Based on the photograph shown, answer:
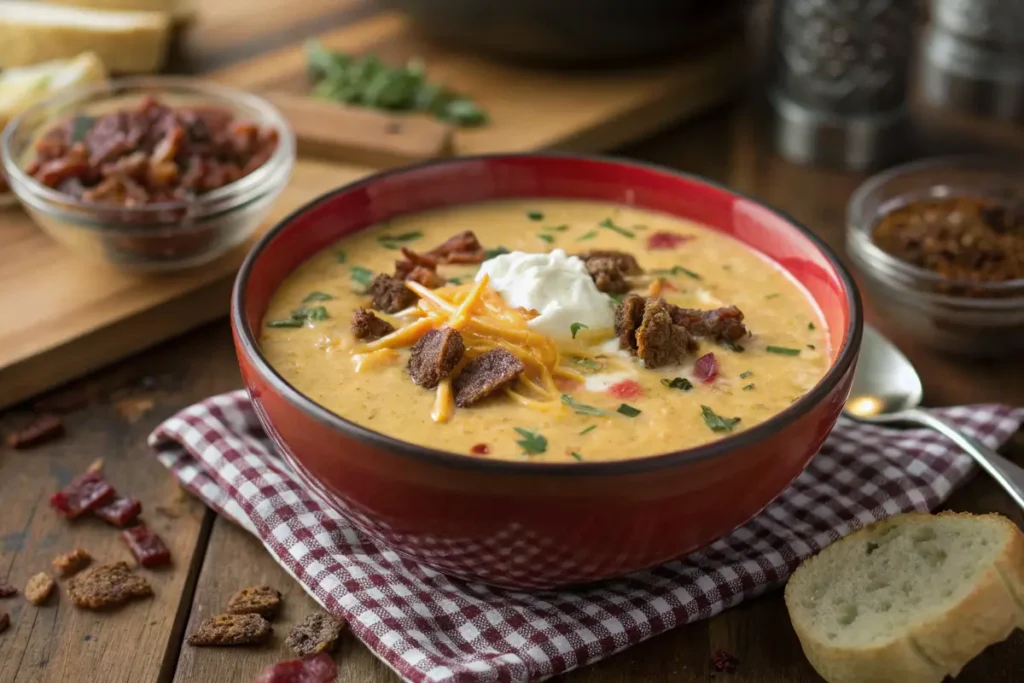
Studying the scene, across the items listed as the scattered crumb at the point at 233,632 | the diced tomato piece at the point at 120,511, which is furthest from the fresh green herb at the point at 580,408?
the diced tomato piece at the point at 120,511

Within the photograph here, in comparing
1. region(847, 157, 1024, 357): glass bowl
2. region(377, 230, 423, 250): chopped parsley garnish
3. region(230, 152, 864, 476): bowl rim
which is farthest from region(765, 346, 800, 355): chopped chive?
region(377, 230, 423, 250): chopped parsley garnish

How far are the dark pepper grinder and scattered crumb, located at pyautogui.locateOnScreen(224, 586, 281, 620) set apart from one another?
269cm

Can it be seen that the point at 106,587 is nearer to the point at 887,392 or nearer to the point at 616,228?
the point at 616,228

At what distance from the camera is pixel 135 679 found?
7.81 ft

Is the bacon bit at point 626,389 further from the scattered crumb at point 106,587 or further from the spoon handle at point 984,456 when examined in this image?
the scattered crumb at point 106,587

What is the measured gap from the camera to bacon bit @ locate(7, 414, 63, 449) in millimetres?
3051

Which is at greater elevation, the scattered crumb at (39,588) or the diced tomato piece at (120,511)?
the scattered crumb at (39,588)

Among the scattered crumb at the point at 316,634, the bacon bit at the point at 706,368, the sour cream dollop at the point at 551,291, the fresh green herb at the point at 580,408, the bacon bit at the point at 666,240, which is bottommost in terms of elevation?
the scattered crumb at the point at 316,634

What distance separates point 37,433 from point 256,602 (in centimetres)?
88

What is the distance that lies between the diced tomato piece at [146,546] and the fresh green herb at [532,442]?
0.85 m

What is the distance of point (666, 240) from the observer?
312 cm

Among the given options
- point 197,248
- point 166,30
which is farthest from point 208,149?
point 166,30

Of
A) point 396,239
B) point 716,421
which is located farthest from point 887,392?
point 396,239

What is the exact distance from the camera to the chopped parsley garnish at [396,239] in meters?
3.10
